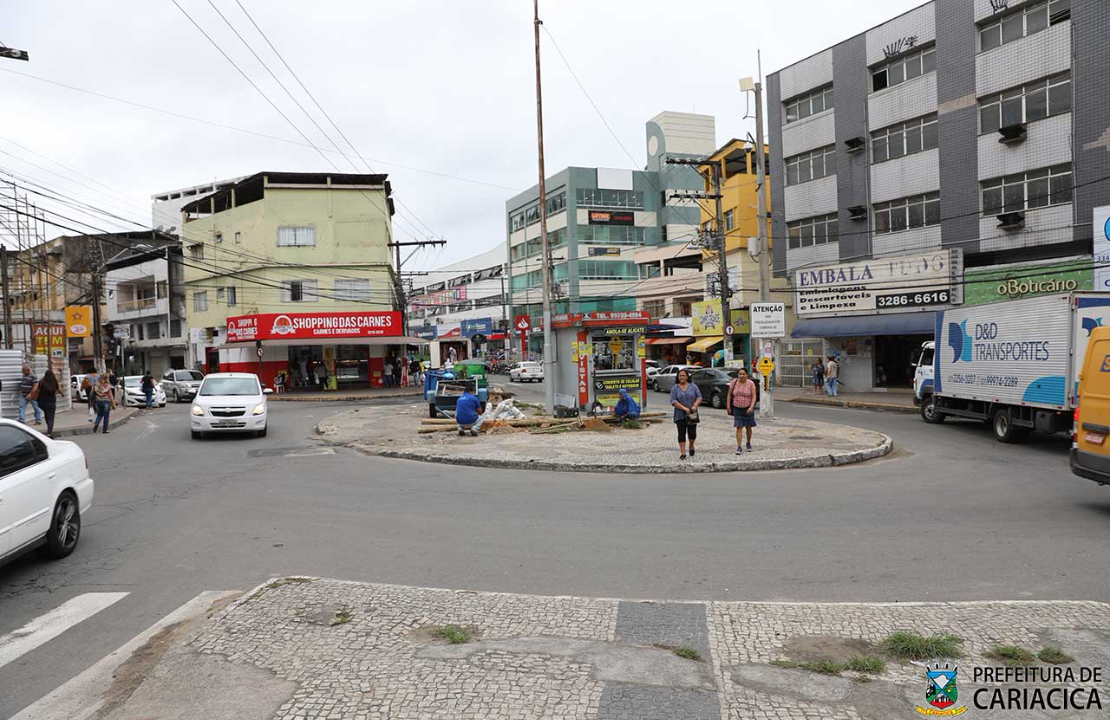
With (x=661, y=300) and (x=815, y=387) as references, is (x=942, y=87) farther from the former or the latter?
(x=661, y=300)

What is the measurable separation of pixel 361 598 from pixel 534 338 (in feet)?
238

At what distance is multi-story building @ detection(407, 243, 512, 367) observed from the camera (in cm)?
8094

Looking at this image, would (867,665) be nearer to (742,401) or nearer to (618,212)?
(742,401)

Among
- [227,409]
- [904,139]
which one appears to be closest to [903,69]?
[904,139]

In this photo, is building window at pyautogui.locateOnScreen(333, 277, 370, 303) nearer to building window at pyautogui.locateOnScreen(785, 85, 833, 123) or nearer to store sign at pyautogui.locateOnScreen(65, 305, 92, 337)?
store sign at pyautogui.locateOnScreen(65, 305, 92, 337)

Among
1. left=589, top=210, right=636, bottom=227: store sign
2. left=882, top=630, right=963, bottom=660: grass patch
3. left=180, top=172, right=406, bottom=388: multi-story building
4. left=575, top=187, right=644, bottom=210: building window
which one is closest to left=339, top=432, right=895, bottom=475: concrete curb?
left=882, top=630, right=963, bottom=660: grass patch

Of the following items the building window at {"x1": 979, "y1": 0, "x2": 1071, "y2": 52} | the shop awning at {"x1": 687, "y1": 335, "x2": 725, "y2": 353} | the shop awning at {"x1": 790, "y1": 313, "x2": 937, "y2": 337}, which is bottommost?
the shop awning at {"x1": 687, "y1": 335, "x2": 725, "y2": 353}

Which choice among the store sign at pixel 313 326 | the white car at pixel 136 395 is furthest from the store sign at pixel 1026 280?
the white car at pixel 136 395

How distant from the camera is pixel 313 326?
38781 millimetres

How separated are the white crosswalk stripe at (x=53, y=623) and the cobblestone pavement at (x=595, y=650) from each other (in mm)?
1279

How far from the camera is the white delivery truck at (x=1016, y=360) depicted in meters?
13.7

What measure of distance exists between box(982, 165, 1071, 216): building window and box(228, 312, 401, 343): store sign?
91.8 feet

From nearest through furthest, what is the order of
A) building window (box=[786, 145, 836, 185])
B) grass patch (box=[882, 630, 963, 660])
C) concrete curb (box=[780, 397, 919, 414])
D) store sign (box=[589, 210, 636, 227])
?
grass patch (box=[882, 630, 963, 660]) < concrete curb (box=[780, 397, 919, 414]) < building window (box=[786, 145, 836, 185]) < store sign (box=[589, 210, 636, 227])

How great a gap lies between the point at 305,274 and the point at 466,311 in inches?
2059
